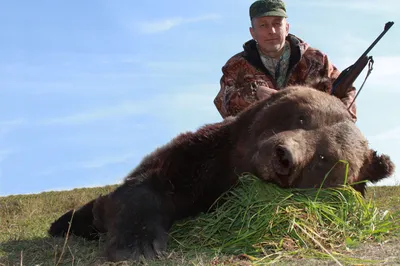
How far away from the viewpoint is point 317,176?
3.28 metres

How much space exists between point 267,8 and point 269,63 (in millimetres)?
615

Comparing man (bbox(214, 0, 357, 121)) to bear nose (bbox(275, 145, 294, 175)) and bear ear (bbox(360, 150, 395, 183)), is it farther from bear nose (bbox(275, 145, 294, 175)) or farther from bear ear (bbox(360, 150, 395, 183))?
bear nose (bbox(275, 145, 294, 175))

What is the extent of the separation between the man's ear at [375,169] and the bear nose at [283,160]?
0.79 m

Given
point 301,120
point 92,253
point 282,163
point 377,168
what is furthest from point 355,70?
point 92,253

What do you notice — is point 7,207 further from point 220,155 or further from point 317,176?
point 317,176

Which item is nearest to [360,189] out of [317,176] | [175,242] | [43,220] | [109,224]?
[317,176]

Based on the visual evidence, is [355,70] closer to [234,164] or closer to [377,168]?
[377,168]

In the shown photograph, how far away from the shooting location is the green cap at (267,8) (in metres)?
5.80

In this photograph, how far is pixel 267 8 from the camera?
583cm

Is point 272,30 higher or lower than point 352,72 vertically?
higher

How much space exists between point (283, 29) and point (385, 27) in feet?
3.71

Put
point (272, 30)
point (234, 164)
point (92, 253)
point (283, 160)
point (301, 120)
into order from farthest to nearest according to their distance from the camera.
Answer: point (272, 30)
point (234, 164)
point (92, 253)
point (301, 120)
point (283, 160)

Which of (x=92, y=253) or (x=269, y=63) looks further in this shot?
(x=269, y=63)

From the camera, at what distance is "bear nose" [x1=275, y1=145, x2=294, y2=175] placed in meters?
2.96
